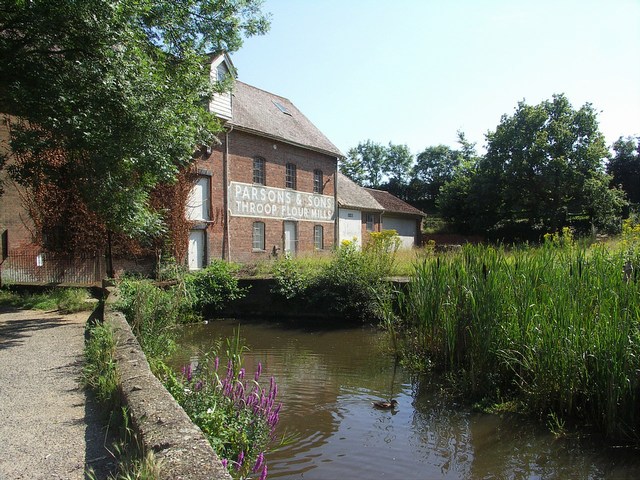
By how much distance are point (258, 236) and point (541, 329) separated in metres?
17.8

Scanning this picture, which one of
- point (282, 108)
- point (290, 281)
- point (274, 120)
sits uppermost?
point (282, 108)

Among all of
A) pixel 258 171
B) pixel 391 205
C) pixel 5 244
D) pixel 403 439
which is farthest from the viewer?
pixel 391 205

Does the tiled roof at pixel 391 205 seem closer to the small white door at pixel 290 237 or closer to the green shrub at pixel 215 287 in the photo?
the small white door at pixel 290 237

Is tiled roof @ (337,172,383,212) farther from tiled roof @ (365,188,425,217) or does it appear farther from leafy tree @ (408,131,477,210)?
leafy tree @ (408,131,477,210)

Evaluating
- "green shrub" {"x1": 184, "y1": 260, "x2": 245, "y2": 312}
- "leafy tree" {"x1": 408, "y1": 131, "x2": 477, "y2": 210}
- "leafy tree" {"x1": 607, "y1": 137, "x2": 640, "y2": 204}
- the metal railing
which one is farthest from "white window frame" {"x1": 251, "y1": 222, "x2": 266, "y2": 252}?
"leafy tree" {"x1": 408, "y1": 131, "x2": 477, "y2": 210}

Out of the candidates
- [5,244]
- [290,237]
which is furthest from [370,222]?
[5,244]

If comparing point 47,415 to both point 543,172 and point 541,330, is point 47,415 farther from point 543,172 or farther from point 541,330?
point 543,172

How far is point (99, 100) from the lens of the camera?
835 cm

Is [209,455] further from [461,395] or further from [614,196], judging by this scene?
[614,196]

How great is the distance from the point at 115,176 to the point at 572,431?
783 cm

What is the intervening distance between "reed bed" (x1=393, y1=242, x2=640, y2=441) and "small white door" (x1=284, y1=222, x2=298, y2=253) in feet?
54.0

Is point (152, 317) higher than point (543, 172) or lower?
lower

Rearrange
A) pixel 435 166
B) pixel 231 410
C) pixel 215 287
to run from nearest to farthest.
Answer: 1. pixel 231 410
2. pixel 215 287
3. pixel 435 166

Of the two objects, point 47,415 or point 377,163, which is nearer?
point 47,415
